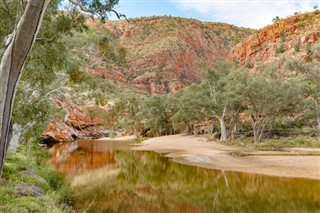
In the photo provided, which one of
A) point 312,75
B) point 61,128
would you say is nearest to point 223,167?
point 312,75

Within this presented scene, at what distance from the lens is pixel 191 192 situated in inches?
429

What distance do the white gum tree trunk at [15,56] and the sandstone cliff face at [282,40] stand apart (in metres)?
55.4

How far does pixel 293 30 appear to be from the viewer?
65.0 metres

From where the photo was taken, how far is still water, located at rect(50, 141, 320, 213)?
349 inches

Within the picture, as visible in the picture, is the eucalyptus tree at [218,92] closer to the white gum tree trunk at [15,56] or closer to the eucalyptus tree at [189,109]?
the eucalyptus tree at [189,109]

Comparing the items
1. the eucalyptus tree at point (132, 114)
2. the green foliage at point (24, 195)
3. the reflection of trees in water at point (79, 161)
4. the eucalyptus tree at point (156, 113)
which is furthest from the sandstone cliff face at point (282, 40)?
the green foliage at point (24, 195)

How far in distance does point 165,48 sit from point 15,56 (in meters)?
93.6

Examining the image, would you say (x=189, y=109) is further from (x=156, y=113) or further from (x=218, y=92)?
(x=156, y=113)

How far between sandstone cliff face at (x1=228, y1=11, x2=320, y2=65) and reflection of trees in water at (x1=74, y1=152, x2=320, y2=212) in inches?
1824

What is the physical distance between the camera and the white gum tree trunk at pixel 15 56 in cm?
403

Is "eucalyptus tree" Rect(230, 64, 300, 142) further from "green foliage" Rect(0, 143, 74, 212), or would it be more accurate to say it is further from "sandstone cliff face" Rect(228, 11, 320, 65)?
"sandstone cliff face" Rect(228, 11, 320, 65)

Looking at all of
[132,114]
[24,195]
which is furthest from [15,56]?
[132,114]

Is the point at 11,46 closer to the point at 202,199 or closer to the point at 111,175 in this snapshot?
the point at 202,199

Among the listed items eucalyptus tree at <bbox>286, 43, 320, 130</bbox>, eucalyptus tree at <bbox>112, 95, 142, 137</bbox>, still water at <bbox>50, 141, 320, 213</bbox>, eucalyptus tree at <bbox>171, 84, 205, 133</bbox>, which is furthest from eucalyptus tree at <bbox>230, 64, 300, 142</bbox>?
eucalyptus tree at <bbox>112, 95, 142, 137</bbox>
